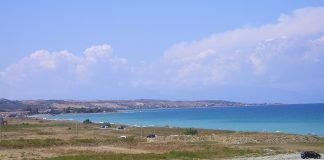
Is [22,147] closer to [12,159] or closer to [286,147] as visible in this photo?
[12,159]

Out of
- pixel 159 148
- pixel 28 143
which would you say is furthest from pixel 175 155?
pixel 28 143

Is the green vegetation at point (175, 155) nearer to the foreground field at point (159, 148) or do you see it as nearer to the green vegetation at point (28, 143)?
the foreground field at point (159, 148)

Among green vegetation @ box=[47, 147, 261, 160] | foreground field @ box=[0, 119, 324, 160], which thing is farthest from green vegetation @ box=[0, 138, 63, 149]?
green vegetation @ box=[47, 147, 261, 160]

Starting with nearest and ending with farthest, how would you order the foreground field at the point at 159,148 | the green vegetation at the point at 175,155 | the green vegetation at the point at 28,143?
the green vegetation at the point at 175,155 → the foreground field at the point at 159,148 → the green vegetation at the point at 28,143

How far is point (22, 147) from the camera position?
2712 inches

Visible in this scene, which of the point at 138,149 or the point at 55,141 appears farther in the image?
the point at 55,141

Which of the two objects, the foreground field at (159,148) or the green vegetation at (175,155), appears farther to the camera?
the foreground field at (159,148)

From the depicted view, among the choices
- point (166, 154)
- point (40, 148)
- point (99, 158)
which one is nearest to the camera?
point (99, 158)

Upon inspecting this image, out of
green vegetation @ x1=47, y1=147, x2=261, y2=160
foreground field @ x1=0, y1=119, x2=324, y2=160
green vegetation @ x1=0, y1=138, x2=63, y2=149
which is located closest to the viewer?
green vegetation @ x1=47, y1=147, x2=261, y2=160

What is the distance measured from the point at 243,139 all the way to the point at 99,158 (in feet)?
99.1

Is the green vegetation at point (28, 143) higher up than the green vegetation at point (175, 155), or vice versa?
the green vegetation at point (28, 143)

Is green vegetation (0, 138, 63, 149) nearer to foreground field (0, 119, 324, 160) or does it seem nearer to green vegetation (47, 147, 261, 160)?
foreground field (0, 119, 324, 160)

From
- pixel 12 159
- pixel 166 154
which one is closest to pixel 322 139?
pixel 166 154

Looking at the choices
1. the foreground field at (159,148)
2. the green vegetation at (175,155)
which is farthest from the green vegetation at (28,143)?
the green vegetation at (175,155)
